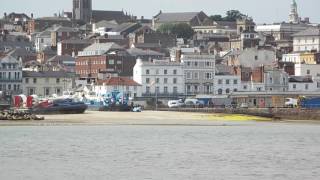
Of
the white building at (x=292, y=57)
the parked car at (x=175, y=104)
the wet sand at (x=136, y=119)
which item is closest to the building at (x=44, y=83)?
the parked car at (x=175, y=104)

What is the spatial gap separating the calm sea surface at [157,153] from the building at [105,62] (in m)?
83.5

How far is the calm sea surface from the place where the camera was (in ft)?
161

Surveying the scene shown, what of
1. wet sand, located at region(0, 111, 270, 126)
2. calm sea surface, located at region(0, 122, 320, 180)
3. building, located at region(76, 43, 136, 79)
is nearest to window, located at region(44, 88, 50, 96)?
building, located at region(76, 43, 136, 79)

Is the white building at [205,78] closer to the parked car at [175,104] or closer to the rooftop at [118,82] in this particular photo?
the rooftop at [118,82]

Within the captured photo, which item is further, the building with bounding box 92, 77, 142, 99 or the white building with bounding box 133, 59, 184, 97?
the white building with bounding box 133, 59, 184, 97

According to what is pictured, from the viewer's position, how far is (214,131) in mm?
80125

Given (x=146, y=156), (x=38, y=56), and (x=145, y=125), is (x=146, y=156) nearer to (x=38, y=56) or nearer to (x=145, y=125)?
(x=145, y=125)

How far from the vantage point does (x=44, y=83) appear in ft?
477

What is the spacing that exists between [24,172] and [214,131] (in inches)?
1296

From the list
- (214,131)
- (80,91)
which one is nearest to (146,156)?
(214,131)

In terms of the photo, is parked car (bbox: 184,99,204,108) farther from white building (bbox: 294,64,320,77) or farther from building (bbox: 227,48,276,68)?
white building (bbox: 294,64,320,77)

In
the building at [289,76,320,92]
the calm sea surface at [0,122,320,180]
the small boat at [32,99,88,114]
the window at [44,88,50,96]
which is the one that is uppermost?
the building at [289,76,320,92]

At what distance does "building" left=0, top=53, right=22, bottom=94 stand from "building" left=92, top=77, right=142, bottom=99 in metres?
11.5

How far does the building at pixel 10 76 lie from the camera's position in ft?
474
